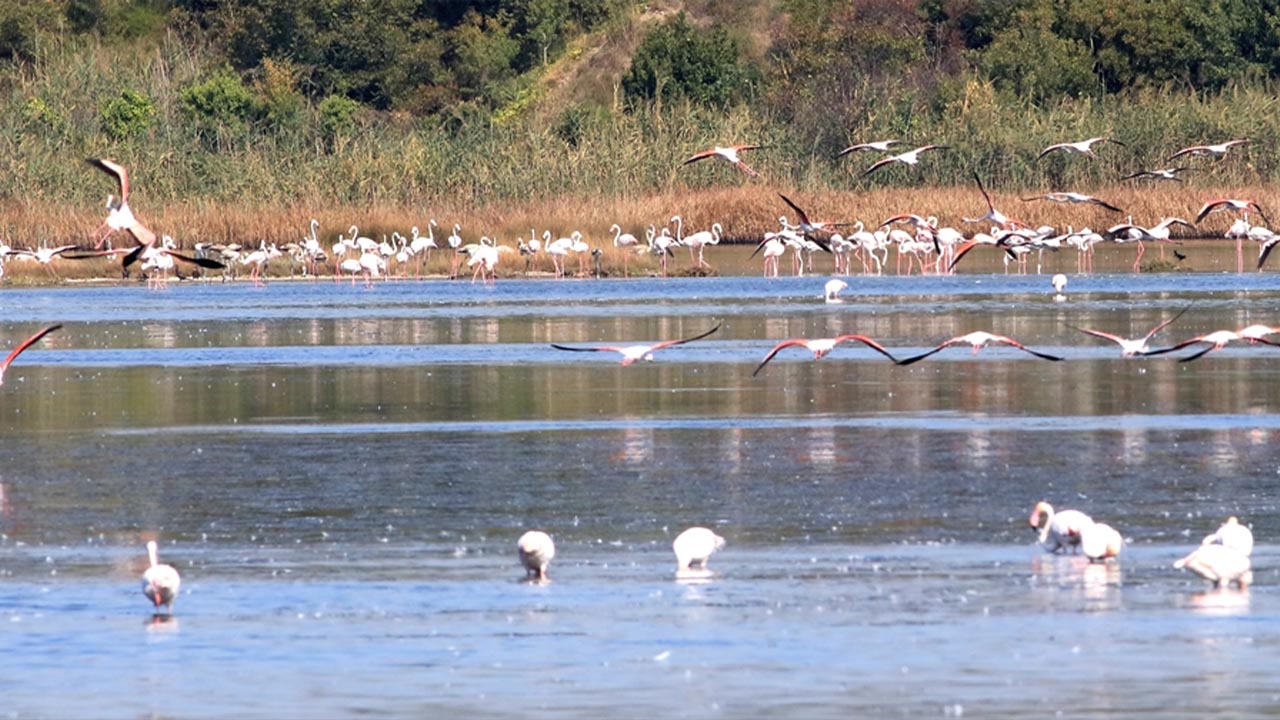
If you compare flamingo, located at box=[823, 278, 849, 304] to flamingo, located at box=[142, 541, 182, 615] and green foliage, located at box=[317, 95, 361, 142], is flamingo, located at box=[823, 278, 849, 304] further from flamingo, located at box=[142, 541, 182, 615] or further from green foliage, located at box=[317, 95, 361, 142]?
green foliage, located at box=[317, 95, 361, 142]

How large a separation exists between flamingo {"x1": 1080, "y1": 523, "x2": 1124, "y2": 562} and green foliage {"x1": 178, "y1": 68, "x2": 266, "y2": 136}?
4331 cm

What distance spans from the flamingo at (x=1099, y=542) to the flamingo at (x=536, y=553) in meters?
2.41

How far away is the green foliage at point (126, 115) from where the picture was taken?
49.1 meters

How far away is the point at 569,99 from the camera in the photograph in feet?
208

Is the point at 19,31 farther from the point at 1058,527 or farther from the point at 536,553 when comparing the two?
the point at 1058,527

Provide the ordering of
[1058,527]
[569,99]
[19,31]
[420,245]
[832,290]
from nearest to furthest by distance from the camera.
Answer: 1. [1058,527]
2. [832,290]
3. [420,245]
4. [19,31]
5. [569,99]

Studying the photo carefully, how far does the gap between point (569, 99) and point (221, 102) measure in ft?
42.8

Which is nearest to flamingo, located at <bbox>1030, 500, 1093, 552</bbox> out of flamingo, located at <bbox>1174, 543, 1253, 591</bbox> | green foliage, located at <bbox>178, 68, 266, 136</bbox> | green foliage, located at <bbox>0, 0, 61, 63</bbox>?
flamingo, located at <bbox>1174, 543, 1253, 591</bbox>

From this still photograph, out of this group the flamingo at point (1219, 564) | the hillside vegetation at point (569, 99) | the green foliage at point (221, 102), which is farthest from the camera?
the green foliage at point (221, 102)

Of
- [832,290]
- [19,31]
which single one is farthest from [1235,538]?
[19,31]

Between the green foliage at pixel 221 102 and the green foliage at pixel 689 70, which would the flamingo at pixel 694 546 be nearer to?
the green foliage at pixel 221 102

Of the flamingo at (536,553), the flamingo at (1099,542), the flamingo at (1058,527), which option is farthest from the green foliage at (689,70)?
the flamingo at (536,553)

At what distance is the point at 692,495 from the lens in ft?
42.1

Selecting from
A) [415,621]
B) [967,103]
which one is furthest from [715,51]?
[415,621]
